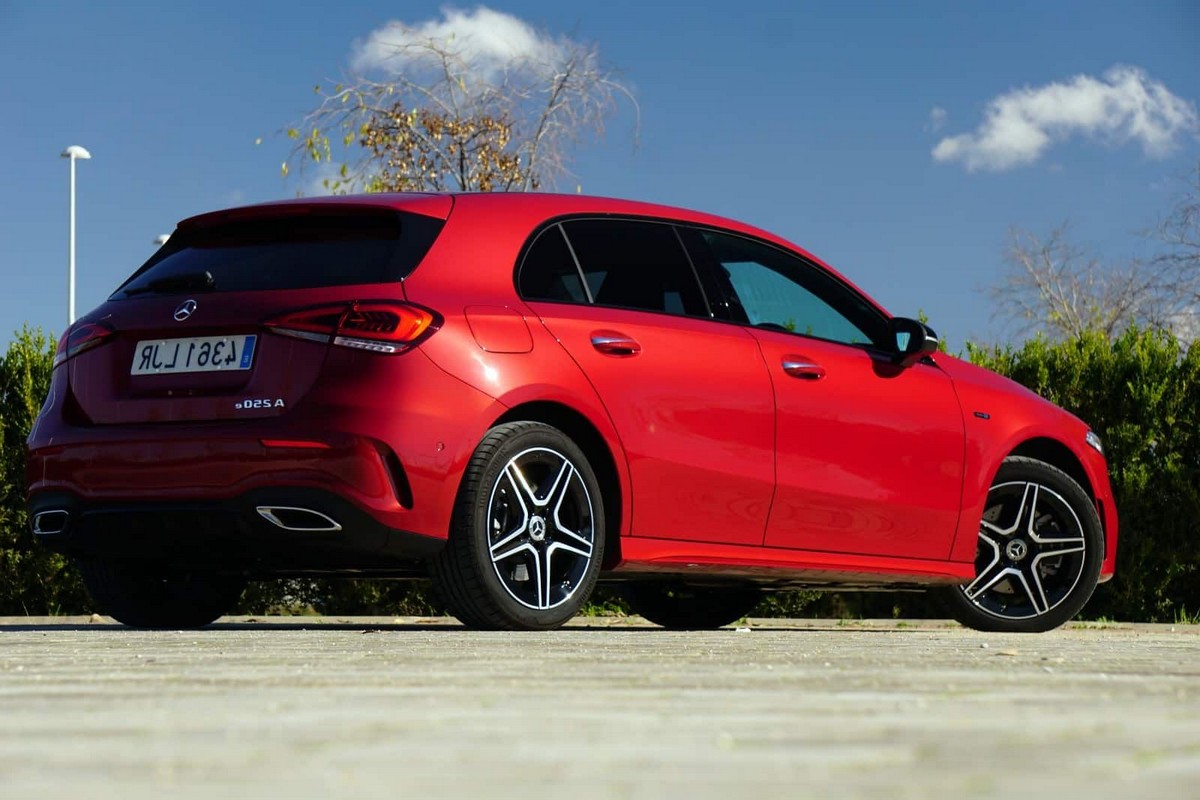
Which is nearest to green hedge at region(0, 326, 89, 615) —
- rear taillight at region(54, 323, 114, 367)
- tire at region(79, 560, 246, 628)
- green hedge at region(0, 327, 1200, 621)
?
green hedge at region(0, 327, 1200, 621)

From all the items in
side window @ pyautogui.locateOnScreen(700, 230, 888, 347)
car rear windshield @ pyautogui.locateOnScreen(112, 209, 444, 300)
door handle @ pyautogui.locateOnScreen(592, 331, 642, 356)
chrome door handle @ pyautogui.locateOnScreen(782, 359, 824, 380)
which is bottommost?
door handle @ pyautogui.locateOnScreen(592, 331, 642, 356)

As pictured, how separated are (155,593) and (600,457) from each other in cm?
213

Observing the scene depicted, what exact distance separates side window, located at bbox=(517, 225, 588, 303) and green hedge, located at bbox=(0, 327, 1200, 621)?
427 centimetres

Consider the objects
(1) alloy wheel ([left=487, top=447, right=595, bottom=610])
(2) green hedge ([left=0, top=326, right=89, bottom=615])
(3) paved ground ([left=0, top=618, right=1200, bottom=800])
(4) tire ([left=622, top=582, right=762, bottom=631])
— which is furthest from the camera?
(2) green hedge ([left=0, top=326, right=89, bottom=615])

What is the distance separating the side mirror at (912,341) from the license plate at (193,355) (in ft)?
9.80

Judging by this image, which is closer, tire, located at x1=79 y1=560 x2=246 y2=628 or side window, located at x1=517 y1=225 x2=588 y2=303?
side window, located at x1=517 y1=225 x2=588 y2=303

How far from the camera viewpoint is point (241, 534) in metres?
6.09

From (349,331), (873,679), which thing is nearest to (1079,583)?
(349,331)

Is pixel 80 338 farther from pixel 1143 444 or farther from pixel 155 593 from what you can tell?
pixel 1143 444

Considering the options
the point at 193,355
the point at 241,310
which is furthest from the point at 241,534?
the point at 241,310

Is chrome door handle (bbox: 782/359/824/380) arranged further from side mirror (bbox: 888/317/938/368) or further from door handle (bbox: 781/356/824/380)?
side mirror (bbox: 888/317/938/368)

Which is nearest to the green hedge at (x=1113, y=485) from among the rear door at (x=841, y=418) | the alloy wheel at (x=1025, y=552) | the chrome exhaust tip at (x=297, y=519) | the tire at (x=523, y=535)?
the alloy wheel at (x=1025, y=552)

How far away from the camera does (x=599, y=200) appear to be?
23.4 feet

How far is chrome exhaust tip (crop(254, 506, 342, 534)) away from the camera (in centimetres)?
598
